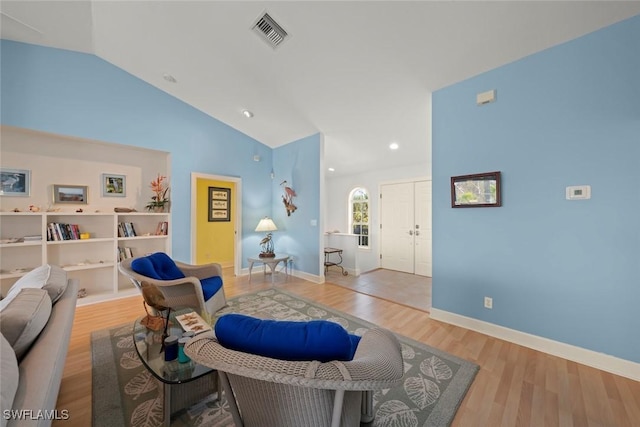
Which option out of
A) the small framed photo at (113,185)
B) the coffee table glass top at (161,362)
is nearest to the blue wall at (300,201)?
the small framed photo at (113,185)

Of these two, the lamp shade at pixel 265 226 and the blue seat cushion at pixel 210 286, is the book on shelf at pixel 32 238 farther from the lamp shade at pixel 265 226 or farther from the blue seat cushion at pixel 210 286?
the lamp shade at pixel 265 226

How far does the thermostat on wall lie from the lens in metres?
2.00

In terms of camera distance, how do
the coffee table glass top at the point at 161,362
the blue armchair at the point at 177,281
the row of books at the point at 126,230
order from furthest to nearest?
the row of books at the point at 126,230 < the blue armchair at the point at 177,281 < the coffee table glass top at the point at 161,362

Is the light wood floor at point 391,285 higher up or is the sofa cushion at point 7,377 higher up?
the sofa cushion at point 7,377

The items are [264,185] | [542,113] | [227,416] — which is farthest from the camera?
[264,185]

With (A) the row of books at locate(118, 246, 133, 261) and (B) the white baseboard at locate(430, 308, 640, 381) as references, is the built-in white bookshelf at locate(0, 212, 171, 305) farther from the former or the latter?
(B) the white baseboard at locate(430, 308, 640, 381)

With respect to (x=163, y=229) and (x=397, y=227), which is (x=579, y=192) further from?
(x=163, y=229)

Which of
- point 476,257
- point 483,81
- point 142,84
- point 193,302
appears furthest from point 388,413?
point 142,84

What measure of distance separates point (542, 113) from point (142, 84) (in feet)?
16.8

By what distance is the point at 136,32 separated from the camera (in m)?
2.83

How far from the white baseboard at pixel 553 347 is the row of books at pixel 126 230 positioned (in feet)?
14.7

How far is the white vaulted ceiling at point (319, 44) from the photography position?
2020 millimetres

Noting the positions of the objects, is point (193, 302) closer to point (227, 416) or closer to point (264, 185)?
point (227, 416)

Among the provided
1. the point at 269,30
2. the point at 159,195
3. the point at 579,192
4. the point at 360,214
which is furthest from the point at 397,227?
the point at 159,195
